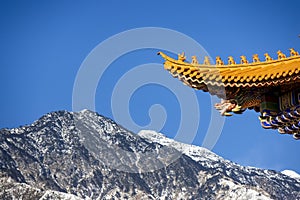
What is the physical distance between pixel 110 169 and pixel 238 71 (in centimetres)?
15468

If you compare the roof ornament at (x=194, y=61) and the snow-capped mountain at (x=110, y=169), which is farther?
the snow-capped mountain at (x=110, y=169)

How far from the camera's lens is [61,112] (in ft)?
585

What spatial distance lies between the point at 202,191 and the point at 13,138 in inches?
1941

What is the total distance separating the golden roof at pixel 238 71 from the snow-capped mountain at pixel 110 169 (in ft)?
386

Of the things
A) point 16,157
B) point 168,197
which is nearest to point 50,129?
point 16,157

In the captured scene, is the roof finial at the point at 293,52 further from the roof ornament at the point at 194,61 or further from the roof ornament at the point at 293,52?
the roof ornament at the point at 194,61

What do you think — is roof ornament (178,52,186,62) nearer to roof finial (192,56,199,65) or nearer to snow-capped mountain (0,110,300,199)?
roof finial (192,56,199,65)

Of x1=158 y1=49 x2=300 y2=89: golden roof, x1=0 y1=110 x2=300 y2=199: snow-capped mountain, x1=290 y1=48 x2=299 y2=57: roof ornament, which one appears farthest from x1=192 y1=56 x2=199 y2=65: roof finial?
x1=0 y1=110 x2=300 y2=199: snow-capped mountain

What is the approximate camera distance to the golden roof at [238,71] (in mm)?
9977

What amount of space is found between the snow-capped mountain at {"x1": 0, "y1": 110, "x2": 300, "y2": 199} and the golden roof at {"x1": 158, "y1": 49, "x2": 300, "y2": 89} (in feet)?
386

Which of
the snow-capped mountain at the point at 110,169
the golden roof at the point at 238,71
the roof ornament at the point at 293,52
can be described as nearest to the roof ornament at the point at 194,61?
the golden roof at the point at 238,71

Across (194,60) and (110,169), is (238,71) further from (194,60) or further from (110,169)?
(110,169)

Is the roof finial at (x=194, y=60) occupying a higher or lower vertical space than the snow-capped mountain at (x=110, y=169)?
lower

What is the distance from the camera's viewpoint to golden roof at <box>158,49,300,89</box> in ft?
32.7
